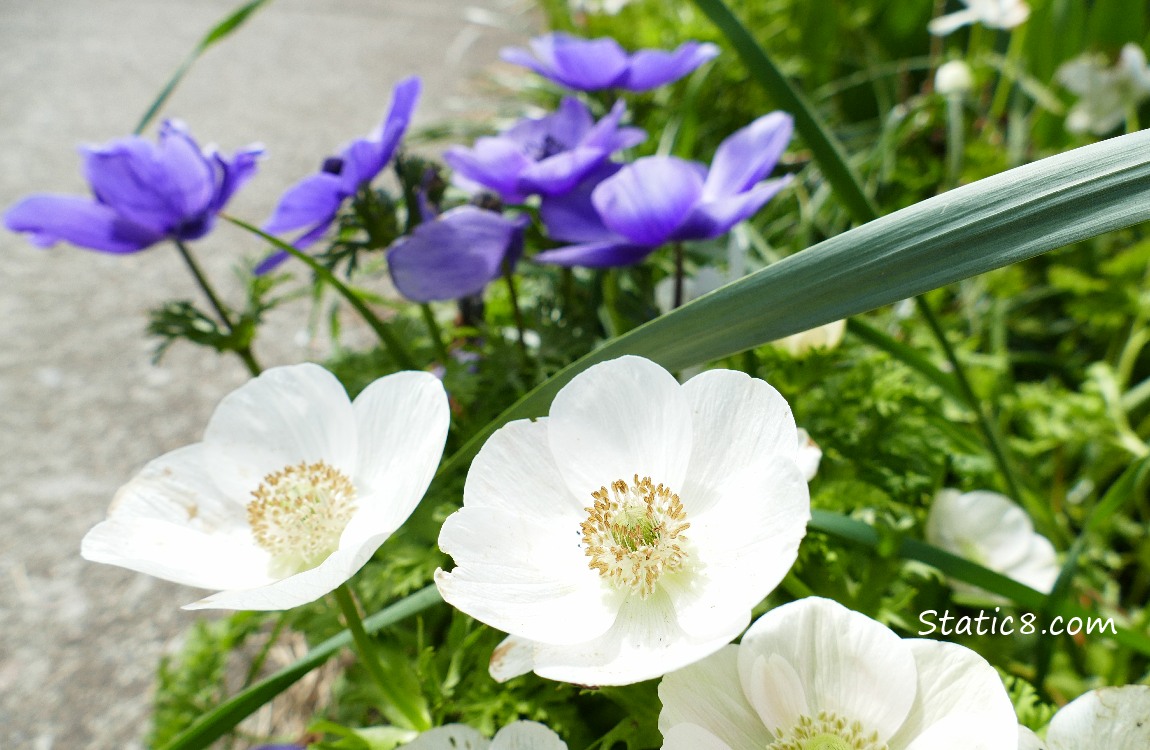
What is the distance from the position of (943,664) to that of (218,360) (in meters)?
1.27

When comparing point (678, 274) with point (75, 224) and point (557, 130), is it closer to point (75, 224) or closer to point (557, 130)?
point (557, 130)

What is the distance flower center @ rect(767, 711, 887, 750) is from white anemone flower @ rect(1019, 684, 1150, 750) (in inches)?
2.6

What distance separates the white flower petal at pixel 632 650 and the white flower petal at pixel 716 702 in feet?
0.05

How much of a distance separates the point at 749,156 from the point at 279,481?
0.41 metres

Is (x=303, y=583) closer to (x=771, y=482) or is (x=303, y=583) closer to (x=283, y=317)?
(x=771, y=482)

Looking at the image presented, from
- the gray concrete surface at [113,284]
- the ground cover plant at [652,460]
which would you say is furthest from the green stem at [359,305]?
the gray concrete surface at [113,284]

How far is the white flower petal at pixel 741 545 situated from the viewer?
1.13ft

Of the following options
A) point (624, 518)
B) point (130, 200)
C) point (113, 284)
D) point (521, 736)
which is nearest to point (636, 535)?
point (624, 518)

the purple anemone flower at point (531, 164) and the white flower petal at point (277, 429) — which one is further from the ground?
the purple anemone flower at point (531, 164)

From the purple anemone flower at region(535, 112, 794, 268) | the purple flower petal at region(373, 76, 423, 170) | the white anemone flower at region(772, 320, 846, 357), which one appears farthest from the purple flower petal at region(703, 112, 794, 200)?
the purple flower petal at region(373, 76, 423, 170)

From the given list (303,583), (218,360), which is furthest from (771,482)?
(218,360)

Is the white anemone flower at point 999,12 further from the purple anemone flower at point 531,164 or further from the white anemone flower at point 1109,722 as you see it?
the white anemone flower at point 1109,722

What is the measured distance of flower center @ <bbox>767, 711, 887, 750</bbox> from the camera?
1.18 feet

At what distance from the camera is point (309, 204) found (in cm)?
64
